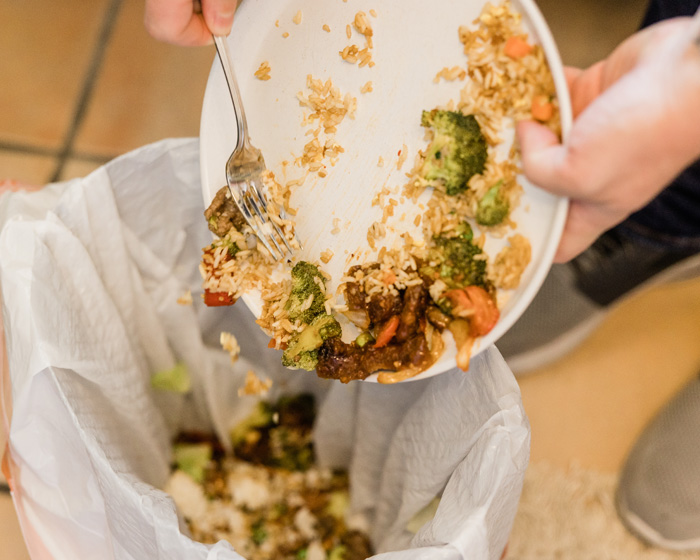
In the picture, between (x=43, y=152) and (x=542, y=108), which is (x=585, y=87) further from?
(x=43, y=152)

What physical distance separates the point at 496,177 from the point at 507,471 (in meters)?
0.26

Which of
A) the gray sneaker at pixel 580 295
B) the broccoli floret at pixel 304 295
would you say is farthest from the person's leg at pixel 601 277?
the broccoli floret at pixel 304 295

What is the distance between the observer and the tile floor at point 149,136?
100 centimetres

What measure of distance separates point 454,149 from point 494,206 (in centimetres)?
6

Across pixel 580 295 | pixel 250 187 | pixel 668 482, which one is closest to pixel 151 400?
pixel 250 187

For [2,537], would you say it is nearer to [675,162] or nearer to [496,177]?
[496,177]

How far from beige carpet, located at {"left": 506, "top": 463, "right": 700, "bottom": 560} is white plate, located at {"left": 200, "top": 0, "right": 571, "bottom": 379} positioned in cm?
55

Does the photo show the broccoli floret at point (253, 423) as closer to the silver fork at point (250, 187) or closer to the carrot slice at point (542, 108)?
the silver fork at point (250, 187)

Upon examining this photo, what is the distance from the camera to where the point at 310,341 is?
58cm

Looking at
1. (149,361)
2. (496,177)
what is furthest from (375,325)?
(149,361)

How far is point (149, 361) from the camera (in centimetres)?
82

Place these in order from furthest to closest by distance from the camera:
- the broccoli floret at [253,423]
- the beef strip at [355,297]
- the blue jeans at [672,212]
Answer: the broccoli floret at [253,423]
the blue jeans at [672,212]
the beef strip at [355,297]

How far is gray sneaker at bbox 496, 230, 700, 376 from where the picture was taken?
0.94m

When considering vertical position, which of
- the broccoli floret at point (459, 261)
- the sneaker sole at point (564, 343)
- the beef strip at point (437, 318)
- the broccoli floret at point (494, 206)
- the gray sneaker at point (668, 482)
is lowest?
the gray sneaker at point (668, 482)
